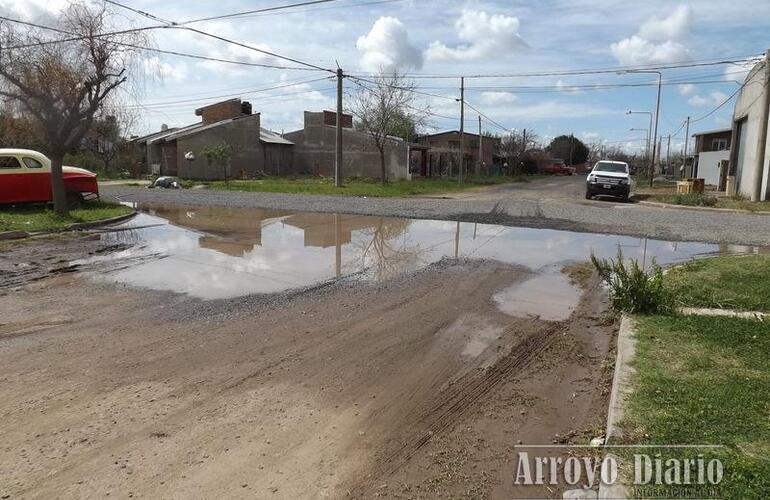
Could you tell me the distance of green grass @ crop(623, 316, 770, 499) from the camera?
3338mm

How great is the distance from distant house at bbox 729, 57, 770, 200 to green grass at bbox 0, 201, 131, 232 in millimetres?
26585

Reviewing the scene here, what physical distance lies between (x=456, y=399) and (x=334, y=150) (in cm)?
4688

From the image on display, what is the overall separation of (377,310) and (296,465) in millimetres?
3587

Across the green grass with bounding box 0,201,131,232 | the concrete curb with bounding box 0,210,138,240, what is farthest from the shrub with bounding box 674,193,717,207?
the green grass with bounding box 0,201,131,232

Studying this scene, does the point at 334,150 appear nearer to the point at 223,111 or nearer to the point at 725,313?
the point at 223,111

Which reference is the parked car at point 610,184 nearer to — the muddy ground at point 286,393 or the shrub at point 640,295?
the muddy ground at point 286,393

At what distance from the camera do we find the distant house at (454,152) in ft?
191

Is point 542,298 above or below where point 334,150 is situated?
below

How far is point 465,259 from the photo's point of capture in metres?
10.6

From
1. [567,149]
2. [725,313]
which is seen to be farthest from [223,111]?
[567,149]

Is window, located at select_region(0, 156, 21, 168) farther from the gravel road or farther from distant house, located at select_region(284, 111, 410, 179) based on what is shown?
distant house, located at select_region(284, 111, 410, 179)

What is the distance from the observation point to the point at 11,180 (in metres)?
16.1

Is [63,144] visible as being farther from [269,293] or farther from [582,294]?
[582,294]

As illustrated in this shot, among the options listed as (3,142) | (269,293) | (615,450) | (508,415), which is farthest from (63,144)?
(3,142)
